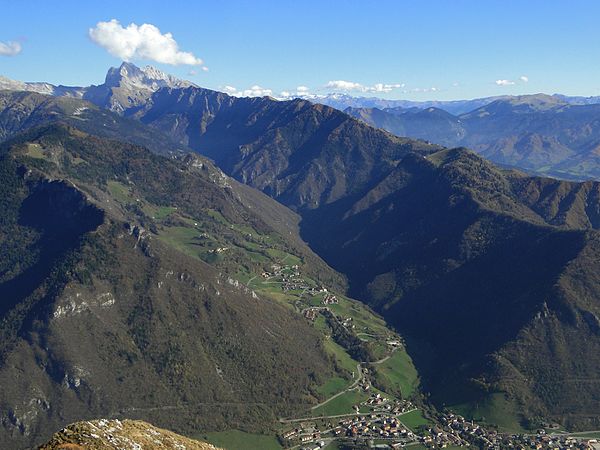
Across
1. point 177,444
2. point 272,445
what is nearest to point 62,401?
point 272,445

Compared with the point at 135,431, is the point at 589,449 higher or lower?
lower

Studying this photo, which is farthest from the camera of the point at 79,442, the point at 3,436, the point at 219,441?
the point at 219,441

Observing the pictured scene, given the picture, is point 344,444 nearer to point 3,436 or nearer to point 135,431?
point 3,436

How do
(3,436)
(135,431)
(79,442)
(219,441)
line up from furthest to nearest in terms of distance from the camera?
(219,441), (3,436), (135,431), (79,442)

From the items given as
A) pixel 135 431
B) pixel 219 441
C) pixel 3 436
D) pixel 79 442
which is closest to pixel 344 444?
pixel 219 441

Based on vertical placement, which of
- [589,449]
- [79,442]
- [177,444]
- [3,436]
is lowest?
[589,449]

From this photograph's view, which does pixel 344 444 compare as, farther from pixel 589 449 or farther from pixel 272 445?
pixel 589 449

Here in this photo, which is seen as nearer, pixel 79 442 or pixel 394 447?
pixel 79 442
